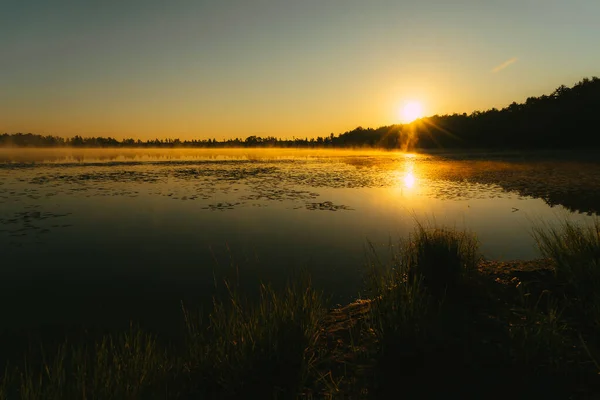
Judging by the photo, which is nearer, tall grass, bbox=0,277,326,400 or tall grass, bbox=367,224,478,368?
tall grass, bbox=0,277,326,400

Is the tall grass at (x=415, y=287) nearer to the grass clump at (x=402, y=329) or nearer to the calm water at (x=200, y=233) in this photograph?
the grass clump at (x=402, y=329)

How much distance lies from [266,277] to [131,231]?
24.5 ft

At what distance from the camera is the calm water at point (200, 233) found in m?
8.26

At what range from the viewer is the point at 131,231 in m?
14.1

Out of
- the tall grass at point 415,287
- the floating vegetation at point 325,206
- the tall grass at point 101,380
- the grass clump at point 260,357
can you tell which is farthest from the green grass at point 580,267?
the floating vegetation at point 325,206

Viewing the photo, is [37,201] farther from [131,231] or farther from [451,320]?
[451,320]

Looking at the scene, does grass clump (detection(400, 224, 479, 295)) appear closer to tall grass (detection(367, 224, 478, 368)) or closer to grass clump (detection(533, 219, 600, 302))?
tall grass (detection(367, 224, 478, 368))

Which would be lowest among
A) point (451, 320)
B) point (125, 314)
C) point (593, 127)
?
point (125, 314)

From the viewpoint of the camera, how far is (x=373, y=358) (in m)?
5.10

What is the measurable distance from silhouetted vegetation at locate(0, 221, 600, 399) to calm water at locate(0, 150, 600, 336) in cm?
198

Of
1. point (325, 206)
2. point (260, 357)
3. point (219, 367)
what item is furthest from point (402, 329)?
point (325, 206)

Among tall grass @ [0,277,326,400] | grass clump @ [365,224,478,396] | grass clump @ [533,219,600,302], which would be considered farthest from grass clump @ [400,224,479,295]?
tall grass @ [0,277,326,400]

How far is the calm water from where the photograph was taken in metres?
8.26

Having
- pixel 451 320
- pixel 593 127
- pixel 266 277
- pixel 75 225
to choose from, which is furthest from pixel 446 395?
pixel 593 127
